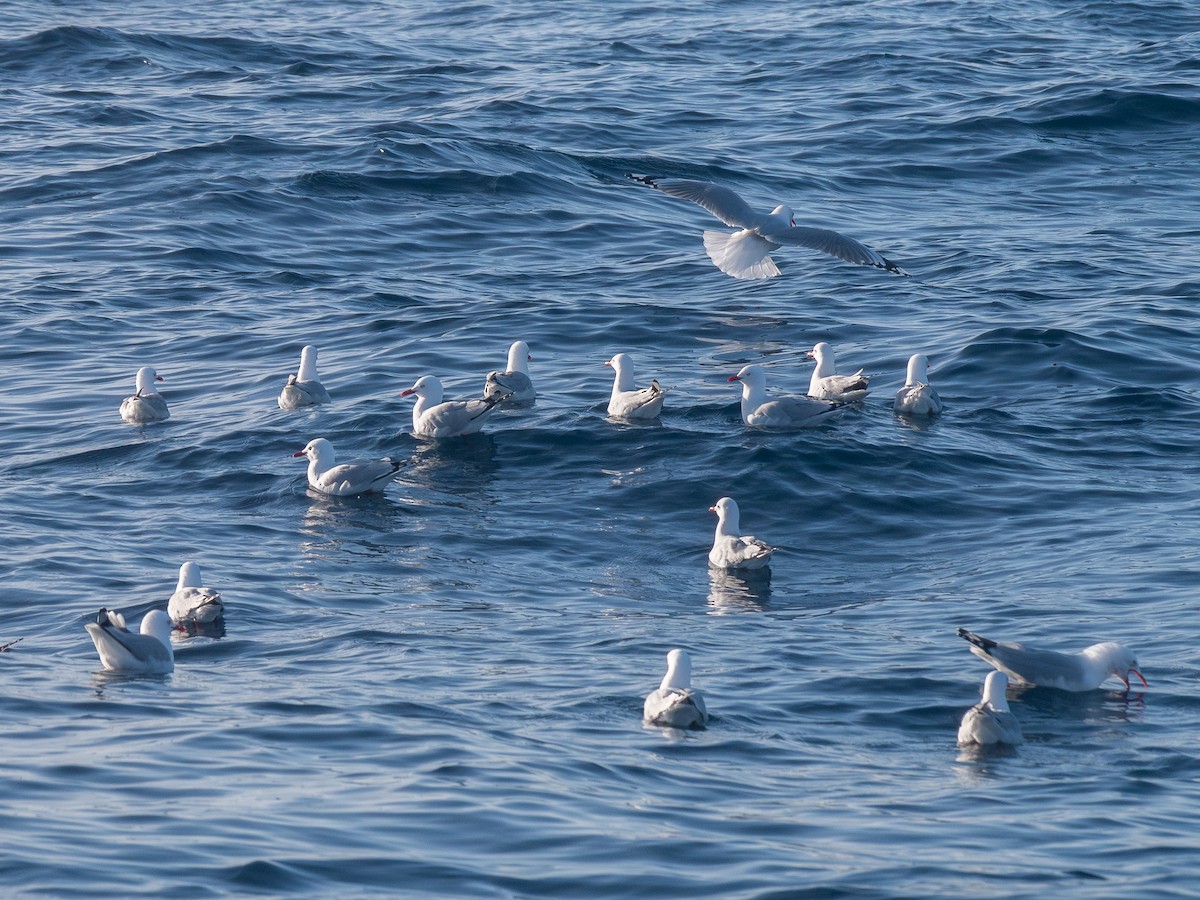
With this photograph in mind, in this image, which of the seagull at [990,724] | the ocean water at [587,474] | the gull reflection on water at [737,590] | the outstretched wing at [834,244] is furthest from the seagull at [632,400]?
the seagull at [990,724]

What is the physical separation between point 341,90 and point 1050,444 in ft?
66.8

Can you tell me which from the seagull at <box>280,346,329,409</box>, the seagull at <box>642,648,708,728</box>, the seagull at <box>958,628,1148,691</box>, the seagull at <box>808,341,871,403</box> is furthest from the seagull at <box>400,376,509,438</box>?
the seagull at <box>958,628,1148,691</box>

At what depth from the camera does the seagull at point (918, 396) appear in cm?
1800

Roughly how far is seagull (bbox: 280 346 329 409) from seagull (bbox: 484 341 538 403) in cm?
186

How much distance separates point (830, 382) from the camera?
18.7 metres

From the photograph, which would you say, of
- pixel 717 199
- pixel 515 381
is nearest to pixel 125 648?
pixel 515 381

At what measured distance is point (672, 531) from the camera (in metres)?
16.1

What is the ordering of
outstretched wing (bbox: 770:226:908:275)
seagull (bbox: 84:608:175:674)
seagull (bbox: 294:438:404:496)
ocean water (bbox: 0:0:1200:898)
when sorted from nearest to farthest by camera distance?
ocean water (bbox: 0:0:1200:898)
seagull (bbox: 84:608:175:674)
seagull (bbox: 294:438:404:496)
outstretched wing (bbox: 770:226:908:275)

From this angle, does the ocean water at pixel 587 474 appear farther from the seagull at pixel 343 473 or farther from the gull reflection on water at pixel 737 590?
the seagull at pixel 343 473

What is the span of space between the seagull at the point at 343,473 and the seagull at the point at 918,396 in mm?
5236

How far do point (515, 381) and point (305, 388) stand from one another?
2.33m

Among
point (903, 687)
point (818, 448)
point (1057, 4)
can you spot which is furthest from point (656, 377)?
point (1057, 4)

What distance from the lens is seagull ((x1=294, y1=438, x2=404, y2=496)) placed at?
54.4 ft

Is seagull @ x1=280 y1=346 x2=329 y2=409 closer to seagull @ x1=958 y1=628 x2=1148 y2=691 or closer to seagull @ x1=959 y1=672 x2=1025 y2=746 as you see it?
seagull @ x1=958 y1=628 x2=1148 y2=691
